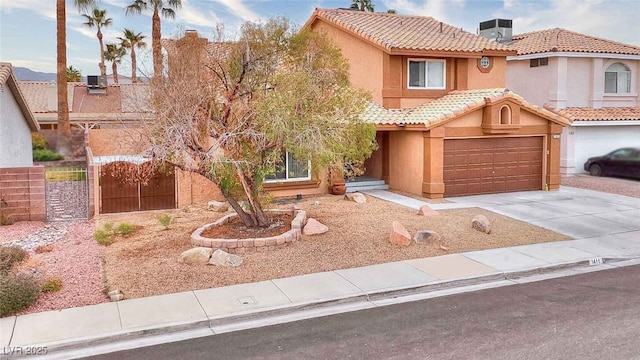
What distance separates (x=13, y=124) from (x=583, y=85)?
91.4ft

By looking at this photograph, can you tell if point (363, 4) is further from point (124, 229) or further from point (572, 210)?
point (124, 229)

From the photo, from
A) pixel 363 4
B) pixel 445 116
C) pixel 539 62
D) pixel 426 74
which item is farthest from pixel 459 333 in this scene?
pixel 363 4

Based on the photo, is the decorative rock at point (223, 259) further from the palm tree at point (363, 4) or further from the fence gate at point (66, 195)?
the palm tree at point (363, 4)

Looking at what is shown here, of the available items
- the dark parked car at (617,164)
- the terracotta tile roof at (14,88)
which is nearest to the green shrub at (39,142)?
the terracotta tile roof at (14,88)

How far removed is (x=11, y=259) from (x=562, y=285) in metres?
10.8

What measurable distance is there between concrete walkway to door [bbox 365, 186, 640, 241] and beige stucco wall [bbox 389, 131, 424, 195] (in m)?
0.78

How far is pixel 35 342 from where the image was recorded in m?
7.68

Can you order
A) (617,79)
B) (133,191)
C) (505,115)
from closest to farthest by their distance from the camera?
(133,191) < (505,115) < (617,79)

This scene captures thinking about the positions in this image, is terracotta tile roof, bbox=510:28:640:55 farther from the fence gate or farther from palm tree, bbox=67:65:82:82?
palm tree, bbox=67:65:82:82

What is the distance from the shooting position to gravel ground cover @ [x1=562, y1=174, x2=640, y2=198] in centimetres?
2173

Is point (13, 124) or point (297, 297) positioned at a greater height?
point (13, 124)

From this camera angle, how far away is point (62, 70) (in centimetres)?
2942

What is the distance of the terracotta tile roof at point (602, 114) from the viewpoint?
26703mm

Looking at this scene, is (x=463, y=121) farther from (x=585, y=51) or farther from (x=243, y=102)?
(x=585, y=51)
